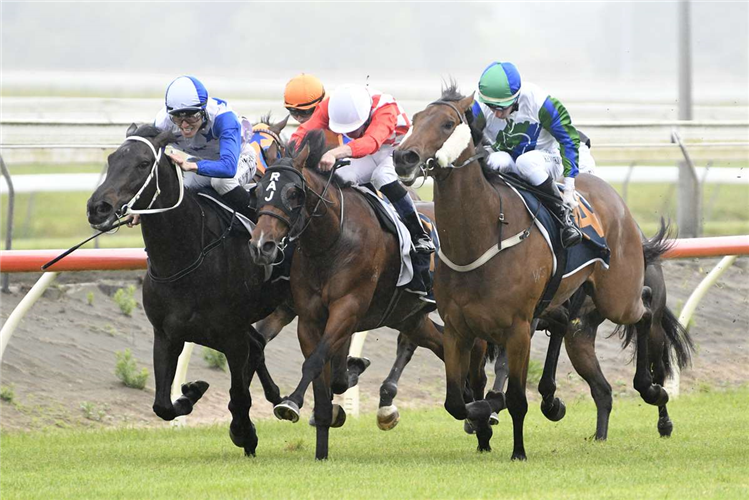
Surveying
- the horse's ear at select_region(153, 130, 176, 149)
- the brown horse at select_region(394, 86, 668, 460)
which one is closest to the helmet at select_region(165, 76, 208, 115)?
the horse's ear at select_region(153, 130, 176, 149)

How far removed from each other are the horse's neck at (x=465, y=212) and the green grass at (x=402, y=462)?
1.09 meters

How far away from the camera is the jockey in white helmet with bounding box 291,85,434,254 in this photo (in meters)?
7.17

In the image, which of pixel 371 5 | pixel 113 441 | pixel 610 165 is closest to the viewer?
pixel 113 441

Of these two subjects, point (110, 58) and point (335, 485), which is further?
point (110, 58)

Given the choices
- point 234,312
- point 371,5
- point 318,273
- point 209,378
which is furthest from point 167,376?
point 371,5

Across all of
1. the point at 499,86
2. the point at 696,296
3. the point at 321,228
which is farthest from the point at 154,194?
the point at 696,296

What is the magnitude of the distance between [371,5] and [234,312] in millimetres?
12685

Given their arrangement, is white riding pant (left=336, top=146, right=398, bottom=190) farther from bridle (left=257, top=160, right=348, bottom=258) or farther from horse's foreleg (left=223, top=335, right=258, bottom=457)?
horse's foreleg (left=223, top=335, right=258, bottom=457)

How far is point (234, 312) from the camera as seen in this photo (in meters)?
6.94

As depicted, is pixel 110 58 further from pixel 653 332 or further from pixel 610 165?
pixel 653 332

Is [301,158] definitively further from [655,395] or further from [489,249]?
[655,395]

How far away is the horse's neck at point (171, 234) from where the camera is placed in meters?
6.65

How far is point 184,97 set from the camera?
6711 mm

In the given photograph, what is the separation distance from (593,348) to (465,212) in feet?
5.91
